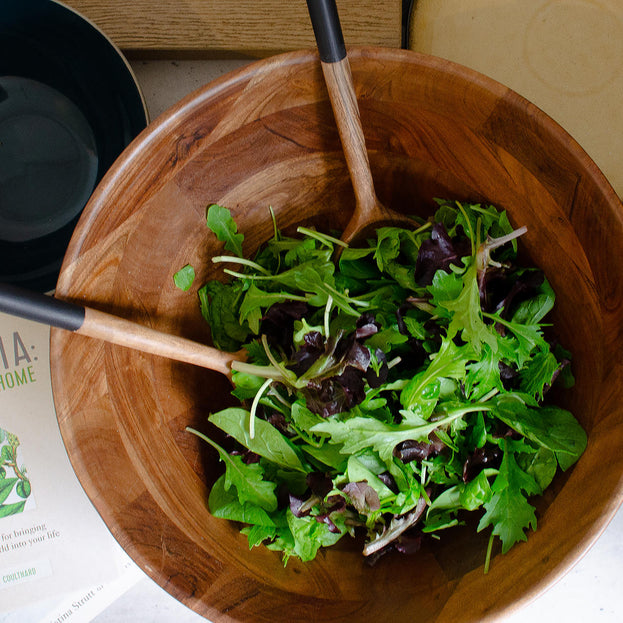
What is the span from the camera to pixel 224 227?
78 centimetres

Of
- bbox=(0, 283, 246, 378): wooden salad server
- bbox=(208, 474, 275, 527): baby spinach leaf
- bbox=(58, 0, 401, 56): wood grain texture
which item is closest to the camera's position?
bbox=(0, 283, 246, 378): wooden salad server

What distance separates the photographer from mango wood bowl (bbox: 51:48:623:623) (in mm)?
667

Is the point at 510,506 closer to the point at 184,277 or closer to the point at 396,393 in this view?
the point at 396,393

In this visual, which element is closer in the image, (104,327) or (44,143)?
(104,327)

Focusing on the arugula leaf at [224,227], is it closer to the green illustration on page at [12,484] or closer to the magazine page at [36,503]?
the magazine page at [36,503]

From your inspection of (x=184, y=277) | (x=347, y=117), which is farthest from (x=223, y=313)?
(x=347, y=117)

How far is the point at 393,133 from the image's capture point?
77cm

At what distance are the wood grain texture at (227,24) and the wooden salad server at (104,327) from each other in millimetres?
488

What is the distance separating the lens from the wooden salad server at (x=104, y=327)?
0.63 m

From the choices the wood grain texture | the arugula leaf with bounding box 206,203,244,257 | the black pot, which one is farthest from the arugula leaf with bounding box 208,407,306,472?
the wood grain texture

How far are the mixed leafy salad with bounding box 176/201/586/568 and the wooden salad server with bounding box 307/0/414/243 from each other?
0.03 metres

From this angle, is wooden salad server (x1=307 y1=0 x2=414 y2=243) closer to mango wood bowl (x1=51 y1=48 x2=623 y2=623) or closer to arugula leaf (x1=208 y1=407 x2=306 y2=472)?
mango wood bowl (x1=51 y1=48 x2=623 y2=623)

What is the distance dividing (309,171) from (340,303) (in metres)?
0.22

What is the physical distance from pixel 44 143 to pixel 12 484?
0.55 metres
